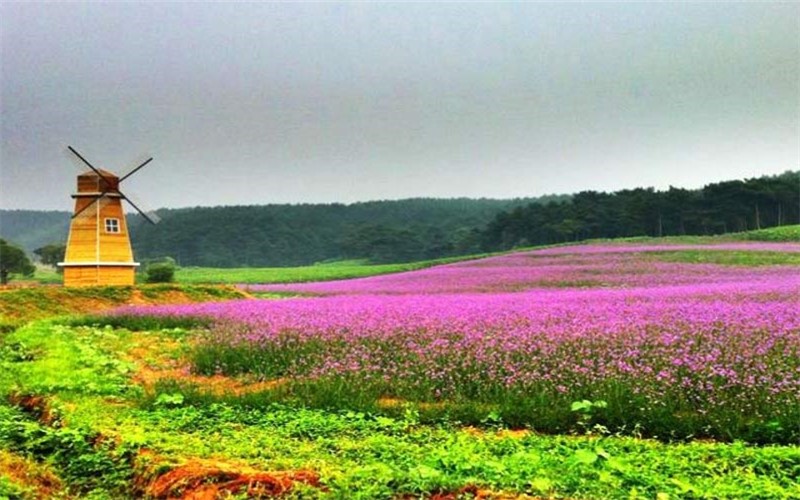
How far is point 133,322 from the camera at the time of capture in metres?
17.2

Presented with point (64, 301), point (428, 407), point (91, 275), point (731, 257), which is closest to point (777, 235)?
point (731, 257)

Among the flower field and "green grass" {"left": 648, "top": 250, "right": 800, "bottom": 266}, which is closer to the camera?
the flower field

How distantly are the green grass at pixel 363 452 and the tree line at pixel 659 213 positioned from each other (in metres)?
60.6

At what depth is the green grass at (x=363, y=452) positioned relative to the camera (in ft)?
14.9

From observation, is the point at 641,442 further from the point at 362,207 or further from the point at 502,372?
the point at 362,207

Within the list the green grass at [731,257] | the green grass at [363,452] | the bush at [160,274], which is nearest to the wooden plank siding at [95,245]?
the bush at [160,274]

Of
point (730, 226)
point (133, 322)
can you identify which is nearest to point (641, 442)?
point (133, 322)

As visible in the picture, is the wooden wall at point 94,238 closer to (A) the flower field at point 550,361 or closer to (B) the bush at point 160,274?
(B) the bush at point 160,274

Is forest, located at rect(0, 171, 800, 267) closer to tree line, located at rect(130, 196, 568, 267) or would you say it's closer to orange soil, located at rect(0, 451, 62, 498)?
tree line, located at rect(130, 196, 568, 267)

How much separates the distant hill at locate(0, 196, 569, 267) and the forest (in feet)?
0.56

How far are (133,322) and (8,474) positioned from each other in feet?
40.9

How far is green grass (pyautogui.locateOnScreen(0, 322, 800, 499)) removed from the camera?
454 centimetres

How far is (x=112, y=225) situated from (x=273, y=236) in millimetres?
72145

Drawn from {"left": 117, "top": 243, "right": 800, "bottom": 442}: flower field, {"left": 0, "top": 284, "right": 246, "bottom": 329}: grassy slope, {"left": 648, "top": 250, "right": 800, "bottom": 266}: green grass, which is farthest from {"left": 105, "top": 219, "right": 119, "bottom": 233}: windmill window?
{"left": 648, "top": 250, "right": 800, "bottom": 266}: green grass
